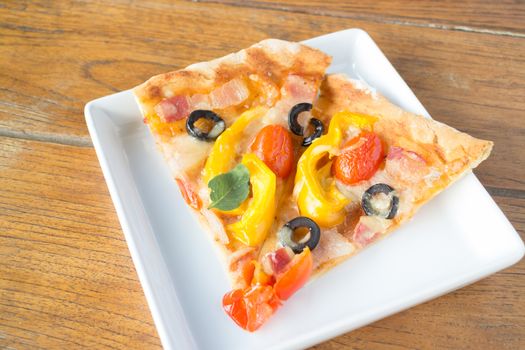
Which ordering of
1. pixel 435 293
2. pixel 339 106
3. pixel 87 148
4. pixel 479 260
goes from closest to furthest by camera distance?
pixel 435 293 < pixel 479 260 < pixel 339 106 < pixel 87 148

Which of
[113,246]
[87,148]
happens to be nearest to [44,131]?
[87,148]

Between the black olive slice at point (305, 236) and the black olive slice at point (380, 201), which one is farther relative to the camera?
the black olive slice at point (380, 201)

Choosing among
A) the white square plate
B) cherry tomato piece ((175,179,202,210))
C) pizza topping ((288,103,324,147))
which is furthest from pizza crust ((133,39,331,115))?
cherry tomato piece ((175,179,202,210))

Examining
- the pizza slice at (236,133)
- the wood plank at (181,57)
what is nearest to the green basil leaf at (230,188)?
the pizza slice at (236,133)

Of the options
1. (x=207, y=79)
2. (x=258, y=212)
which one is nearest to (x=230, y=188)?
(x=258, y=212)

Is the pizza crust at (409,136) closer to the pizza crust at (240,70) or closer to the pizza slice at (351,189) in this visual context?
the pizza slice at (351,189)

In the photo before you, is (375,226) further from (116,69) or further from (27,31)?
(27,31)
